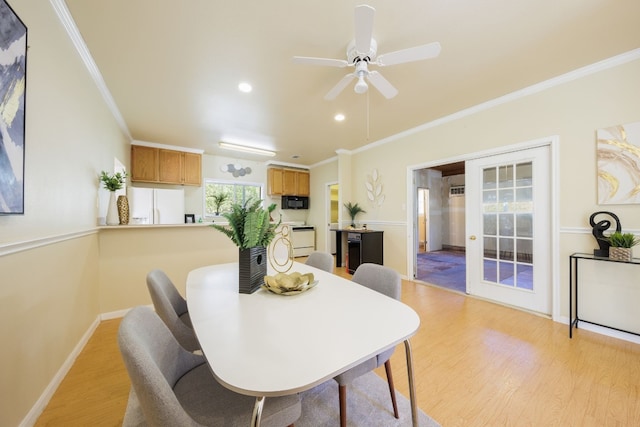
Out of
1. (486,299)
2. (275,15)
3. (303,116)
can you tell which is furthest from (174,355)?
(486,299)

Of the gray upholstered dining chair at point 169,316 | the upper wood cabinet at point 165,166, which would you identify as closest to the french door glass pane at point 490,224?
the gray upholstered dining chair at point 169,316

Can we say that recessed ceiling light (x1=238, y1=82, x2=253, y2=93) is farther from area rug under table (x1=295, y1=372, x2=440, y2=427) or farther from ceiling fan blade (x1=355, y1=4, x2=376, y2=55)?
area rug under table (x1=295, y1=372, x2=440, y2=427)

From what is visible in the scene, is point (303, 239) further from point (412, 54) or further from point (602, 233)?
point (602, 233)

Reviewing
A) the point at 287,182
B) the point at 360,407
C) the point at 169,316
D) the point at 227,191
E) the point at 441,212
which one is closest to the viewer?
the point at 169,316

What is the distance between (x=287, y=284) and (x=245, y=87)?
2345 mm

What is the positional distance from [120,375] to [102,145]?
247 cm

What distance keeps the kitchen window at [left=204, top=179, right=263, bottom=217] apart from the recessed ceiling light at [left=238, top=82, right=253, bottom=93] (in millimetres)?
2762

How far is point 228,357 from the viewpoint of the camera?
707mm

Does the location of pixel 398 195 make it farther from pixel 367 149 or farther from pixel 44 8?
pixel 44 8

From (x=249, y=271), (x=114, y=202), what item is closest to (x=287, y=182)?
(x=114, y=202)

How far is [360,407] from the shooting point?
140cm

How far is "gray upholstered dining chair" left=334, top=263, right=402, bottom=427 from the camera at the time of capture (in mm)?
1090

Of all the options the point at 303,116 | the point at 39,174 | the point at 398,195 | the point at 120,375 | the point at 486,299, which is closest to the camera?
the point at 39,174

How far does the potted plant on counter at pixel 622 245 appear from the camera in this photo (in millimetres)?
1934
